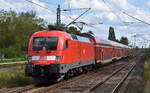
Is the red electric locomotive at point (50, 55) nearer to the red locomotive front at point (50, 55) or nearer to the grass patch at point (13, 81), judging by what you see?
the red locomotive front at point (50, 55)

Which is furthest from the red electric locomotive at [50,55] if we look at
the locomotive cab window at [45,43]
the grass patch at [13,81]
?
the grass patch at [13,81]

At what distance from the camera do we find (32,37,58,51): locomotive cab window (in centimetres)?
1833

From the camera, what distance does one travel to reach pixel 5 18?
61.3 metres

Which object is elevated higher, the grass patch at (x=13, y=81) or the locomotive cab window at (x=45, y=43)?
the locomotive cab window at (x=45, y=43)

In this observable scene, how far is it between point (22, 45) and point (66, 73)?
135ft

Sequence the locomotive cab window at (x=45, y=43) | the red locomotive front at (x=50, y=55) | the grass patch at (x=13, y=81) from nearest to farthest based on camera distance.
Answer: the red locomotive front at (x=50, y=55)
the locomotive cab window at (x=45, y=43)
the grass patch at (x=13, y=81)

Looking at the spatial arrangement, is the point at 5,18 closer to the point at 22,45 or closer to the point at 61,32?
the point at 22,45

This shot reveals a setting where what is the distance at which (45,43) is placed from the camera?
18531 mm

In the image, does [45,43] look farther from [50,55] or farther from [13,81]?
[13,81]

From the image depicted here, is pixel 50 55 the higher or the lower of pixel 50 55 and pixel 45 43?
the lower

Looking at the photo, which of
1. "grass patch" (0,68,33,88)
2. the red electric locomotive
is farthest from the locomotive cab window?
"grass patch" (0,68,33,88)

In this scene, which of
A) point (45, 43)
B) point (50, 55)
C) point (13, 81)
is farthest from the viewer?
point (13, 81)

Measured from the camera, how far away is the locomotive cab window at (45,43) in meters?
18.3

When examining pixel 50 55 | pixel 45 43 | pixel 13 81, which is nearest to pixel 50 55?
pixel 50 55
